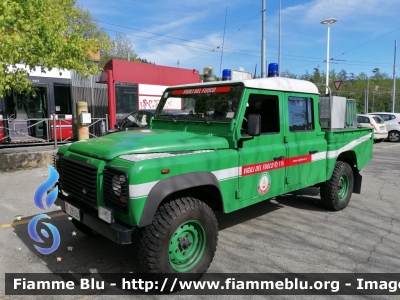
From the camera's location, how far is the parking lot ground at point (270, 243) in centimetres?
361

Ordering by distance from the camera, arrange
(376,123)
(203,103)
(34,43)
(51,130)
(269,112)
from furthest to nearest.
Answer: (376,123) → (51,130) → (34,43) → (269,112) → (203,103)

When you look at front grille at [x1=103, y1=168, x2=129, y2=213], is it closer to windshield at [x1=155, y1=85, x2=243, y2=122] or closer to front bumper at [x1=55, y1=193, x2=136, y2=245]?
front bumper at [x1=55, y1=193, x2=136, y2=245]

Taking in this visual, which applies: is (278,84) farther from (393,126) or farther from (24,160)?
(393,126)

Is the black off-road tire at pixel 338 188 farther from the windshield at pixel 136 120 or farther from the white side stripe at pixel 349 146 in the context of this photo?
the windshield at pixel 136 120

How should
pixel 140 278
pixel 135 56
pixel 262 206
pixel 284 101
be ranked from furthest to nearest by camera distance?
pixel 135 56 → pixel 262 206 → pixel 284 101 → pixel 140 278

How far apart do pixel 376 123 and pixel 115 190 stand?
Result: 17.1 meters

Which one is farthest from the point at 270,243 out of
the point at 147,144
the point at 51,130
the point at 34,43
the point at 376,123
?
the point at 376,123

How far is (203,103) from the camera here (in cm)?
419

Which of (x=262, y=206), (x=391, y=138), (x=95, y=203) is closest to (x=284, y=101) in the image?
(x=262, y=206)

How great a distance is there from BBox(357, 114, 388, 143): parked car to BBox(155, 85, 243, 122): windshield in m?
14.8

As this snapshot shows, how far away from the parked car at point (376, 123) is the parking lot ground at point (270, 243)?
1151 cm

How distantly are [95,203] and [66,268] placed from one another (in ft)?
3.38

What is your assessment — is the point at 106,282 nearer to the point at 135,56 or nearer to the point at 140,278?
the point at 140,278

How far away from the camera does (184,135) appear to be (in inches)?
150
